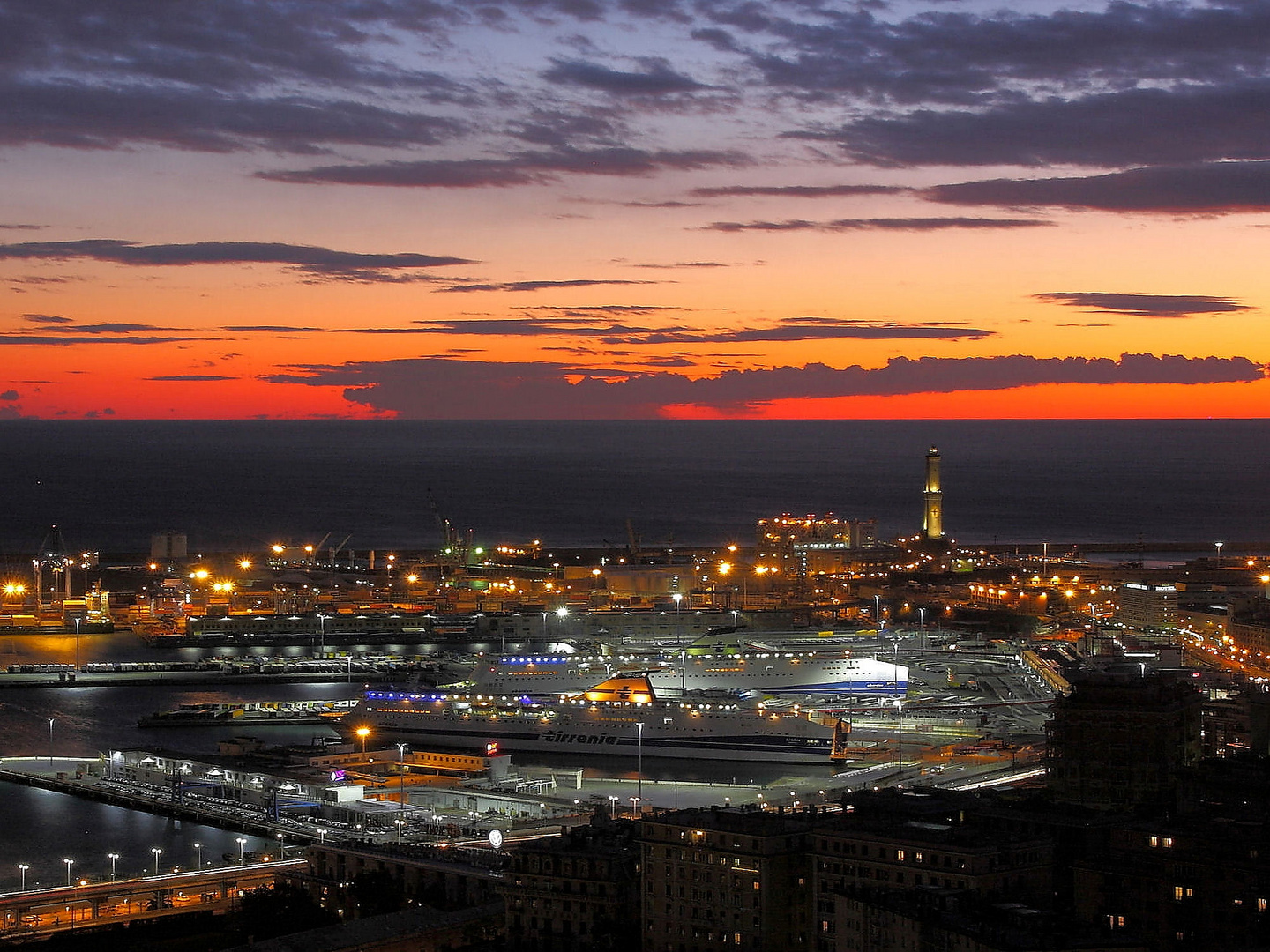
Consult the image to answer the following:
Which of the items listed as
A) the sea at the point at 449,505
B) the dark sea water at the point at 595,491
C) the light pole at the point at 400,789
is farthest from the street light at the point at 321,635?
the dark sea water at the point at 595,491

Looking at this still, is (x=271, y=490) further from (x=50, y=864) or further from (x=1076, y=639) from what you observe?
(x=50, y=864)

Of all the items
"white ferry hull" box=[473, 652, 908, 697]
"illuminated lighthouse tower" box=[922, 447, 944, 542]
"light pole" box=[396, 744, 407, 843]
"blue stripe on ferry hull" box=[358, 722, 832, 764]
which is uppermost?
"illuminated lighthouse tower" box=[922, 447, 944, 542]

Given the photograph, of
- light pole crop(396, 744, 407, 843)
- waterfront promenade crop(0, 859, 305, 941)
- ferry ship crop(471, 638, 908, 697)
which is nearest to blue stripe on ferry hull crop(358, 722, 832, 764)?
light pole crop(396, 744, 407, 843)

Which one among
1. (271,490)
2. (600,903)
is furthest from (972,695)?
(271,490)

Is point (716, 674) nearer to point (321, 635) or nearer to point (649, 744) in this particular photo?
point (649, 744)

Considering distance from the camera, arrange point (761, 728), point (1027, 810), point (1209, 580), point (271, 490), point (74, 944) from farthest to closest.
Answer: point (271, 490), point (1209, 580), point (761, 728), point (1027, 810), point (74, 944)

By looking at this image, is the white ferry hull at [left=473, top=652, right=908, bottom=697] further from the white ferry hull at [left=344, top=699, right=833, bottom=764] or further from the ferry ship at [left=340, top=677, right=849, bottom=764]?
the white ferry hull at [left=344, top=699, right=833, bottom=764]

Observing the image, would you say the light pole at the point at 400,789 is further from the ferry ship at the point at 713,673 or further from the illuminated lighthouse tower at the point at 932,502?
the illuminated lighthouse tower at the point at 932,502
